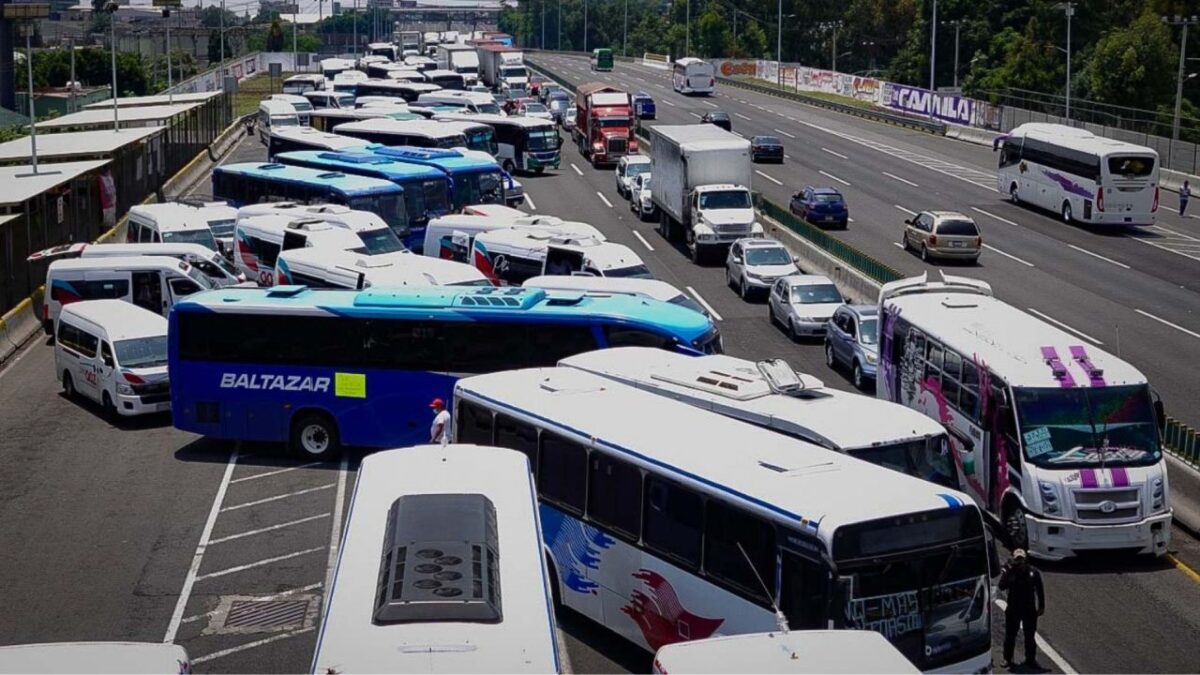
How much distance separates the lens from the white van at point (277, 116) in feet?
244

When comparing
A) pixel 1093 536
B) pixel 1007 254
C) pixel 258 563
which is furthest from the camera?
pixel 1007 254

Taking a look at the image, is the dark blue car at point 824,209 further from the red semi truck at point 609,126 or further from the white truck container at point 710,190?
the red semi truck at point 609,126

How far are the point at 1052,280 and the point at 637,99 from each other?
4818cm

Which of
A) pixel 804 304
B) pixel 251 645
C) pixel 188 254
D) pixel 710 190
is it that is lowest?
pixel 251 645

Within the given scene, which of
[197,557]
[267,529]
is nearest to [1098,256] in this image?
[267,529]

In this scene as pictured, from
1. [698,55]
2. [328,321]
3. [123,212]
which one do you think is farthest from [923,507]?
[698,55]

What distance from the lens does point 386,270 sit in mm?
30281

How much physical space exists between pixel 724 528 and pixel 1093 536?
6.76m

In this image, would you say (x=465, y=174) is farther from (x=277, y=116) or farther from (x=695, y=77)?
(x=695, y=77)

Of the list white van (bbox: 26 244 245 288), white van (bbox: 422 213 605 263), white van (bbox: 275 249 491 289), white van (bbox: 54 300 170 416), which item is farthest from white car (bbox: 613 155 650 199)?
white van (bbox: 54 300 170 416)

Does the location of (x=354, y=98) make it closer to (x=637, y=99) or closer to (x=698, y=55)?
(x=637, y=99)

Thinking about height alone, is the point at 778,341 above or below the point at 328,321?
below

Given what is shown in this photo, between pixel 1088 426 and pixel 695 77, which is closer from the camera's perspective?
pixel 1088 426

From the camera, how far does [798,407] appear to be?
17641 millimetres
